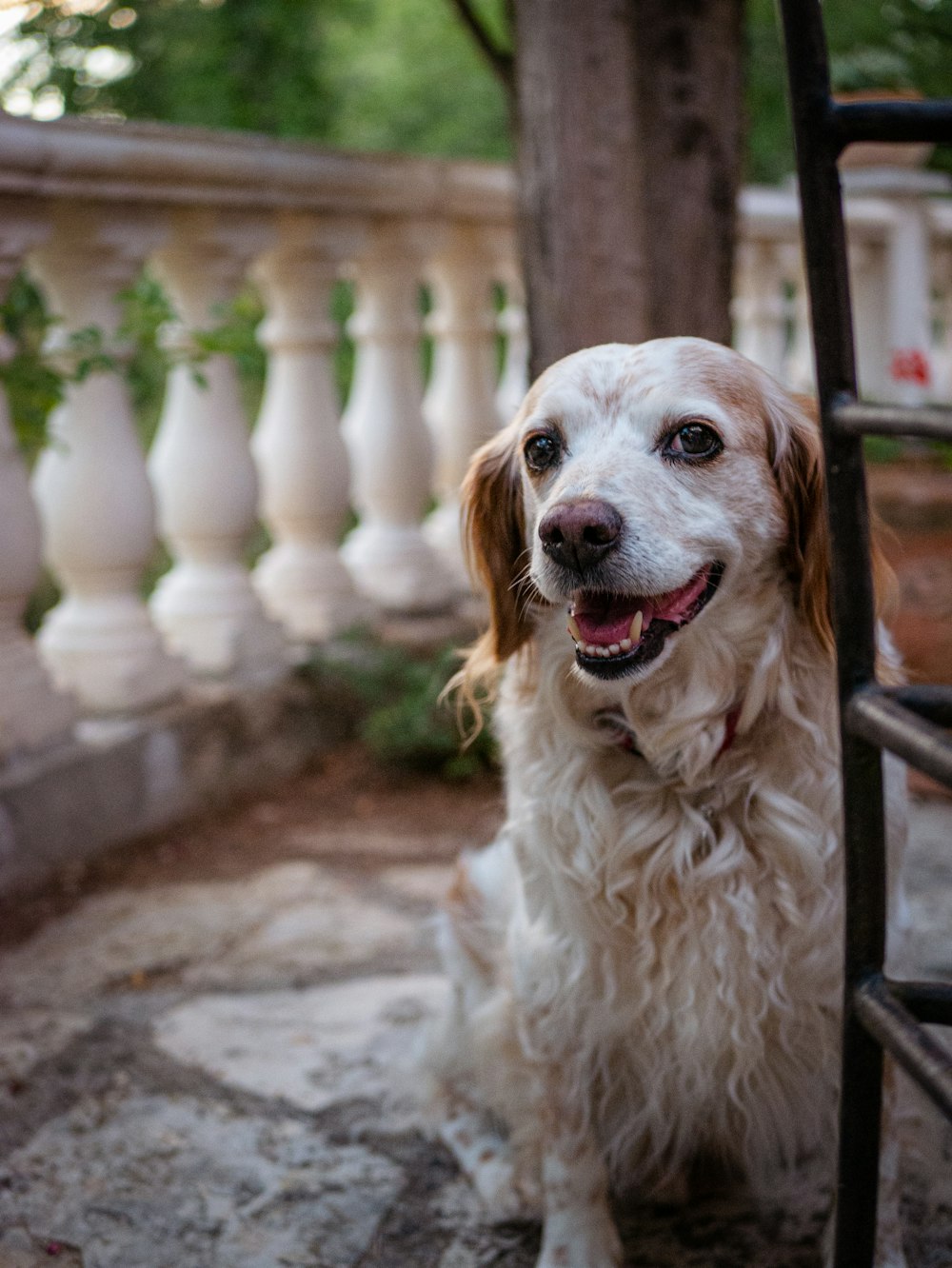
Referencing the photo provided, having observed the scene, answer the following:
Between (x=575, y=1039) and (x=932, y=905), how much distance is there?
1.19 meters

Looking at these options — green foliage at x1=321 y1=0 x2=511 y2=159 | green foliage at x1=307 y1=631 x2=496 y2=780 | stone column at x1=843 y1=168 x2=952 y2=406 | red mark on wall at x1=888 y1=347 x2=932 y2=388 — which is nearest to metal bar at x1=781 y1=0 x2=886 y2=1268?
green foliage at x1=307 y1=631 x2=496 y2=780

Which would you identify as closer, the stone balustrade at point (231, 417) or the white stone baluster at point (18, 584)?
the white stone baluster at point (18, 584)

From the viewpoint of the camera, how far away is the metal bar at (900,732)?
105 cm

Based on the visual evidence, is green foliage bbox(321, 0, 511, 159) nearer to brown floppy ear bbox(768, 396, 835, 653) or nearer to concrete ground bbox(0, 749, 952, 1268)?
concrete ground bbox(0, 749, 952, 1268)

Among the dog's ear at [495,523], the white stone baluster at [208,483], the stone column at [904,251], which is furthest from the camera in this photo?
the stone column at [904,251]

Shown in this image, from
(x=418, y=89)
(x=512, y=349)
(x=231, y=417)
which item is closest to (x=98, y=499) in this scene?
(x=231, y=417)

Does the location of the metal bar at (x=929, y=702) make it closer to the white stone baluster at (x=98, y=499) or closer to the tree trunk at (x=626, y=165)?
the tree trunk at (x=626, y=165)

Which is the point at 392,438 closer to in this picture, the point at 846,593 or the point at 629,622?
the point at 629,622

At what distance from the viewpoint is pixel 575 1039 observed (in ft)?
6.37

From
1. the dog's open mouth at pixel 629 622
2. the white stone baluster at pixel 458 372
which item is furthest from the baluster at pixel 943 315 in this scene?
the dog's open mouth at pixel 629 622

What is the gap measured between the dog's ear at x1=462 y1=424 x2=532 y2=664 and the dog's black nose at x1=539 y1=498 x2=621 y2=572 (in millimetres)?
317

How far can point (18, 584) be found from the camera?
3074mm

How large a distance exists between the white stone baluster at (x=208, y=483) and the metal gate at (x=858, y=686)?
254cm

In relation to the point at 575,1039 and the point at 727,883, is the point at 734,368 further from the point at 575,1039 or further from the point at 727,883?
the point at 575,1039
